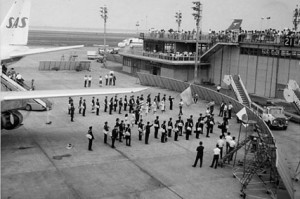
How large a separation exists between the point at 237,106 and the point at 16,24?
23.3m

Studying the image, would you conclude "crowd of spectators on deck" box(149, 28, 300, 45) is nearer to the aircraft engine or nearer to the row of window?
the row of window

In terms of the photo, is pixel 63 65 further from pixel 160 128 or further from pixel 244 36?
pixel 160 128

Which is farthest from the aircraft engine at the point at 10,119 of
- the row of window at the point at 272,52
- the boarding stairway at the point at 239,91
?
the row of window at the point at 272,52

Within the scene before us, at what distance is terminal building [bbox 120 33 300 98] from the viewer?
38.4 metres

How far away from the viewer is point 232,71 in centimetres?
4497

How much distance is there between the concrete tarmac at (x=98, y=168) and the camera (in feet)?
49.5

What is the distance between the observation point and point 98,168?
17.7 meters

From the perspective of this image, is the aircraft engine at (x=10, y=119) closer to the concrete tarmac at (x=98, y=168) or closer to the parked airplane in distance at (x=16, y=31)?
the concrete tarmac at (x=98, y=168)

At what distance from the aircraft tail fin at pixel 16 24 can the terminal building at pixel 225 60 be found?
17.9 meters

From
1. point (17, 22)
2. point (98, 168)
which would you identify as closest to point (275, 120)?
point (98, 168)

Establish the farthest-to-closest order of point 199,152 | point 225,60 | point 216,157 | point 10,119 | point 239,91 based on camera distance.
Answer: point 225,60
point 239,91
point 10,119
point 216,157
point 199,152

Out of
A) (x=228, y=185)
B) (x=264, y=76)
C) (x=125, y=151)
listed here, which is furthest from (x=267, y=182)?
(x=264, y=76)

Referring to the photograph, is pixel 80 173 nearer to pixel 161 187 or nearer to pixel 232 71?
pixel 161 187

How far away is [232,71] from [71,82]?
20.1m
